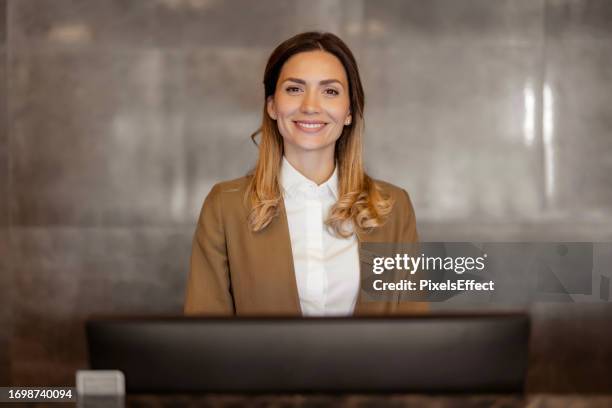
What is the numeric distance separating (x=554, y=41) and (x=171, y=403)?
2871mm

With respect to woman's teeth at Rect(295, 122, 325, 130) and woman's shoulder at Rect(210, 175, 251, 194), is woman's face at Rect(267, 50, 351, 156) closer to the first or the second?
woman's teeth at Rect(295, 122, 325, 130)

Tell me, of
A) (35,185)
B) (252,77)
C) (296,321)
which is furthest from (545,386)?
(296,321)

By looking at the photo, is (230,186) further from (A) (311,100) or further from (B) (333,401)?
(B) (333,401)

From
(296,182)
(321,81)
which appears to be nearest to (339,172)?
(296,182)

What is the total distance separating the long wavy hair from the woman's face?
3 centimetres

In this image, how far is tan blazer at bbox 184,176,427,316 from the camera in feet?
6.02

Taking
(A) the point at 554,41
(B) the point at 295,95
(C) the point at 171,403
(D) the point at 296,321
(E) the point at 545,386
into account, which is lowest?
(E) the point at 545,386

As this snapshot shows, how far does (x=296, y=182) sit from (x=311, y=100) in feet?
0.77

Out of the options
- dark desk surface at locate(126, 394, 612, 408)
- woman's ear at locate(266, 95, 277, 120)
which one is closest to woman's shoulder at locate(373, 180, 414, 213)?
woman's ear at locate(266, 95, 277, 120)

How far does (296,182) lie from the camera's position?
79.0 inches

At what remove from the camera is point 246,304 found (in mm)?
1865

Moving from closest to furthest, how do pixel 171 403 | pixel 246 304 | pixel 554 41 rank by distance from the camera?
1. pixel 171 403
2. pixel 246 304
3. pixel 554 41

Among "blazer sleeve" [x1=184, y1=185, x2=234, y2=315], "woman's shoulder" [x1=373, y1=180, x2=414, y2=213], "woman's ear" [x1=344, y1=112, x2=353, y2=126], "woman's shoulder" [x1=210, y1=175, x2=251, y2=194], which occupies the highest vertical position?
"woman's ear" [x1=344, y1=112, x2=353, y2=126]

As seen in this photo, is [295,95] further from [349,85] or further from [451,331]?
[451,331]
